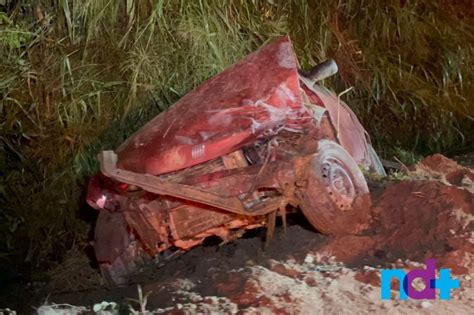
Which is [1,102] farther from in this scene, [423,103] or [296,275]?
[423,103]

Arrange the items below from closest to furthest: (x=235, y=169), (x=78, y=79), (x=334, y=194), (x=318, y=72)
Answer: (x=235, y=169) < (x=334, y=194) < (x=318, y=72) < (x=78, y=79)

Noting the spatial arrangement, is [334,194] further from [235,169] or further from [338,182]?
[235,169]

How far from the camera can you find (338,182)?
13.5ft

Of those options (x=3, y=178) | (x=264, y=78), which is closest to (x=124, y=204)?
(x=264, y=78)

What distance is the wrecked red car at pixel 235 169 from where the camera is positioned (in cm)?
387

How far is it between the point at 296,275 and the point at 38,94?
127 inches

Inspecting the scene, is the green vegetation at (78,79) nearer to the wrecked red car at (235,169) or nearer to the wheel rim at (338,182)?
the wrecked red car at (235,169)

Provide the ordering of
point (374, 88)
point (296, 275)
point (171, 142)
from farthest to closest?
1. point (374, 88)
2. point (171, 142)
3. point (296, 275)

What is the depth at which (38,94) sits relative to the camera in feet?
20.0

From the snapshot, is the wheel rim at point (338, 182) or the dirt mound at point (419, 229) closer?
the dirt mound at point (419, 229)

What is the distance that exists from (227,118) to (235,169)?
12.7 inches

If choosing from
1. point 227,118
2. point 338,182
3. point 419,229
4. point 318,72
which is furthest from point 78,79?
point 419,229

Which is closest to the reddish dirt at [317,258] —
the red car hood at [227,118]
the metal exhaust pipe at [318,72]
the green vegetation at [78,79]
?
the red car hood at [227,118]

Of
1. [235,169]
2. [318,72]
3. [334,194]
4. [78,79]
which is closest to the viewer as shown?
[235,169]
